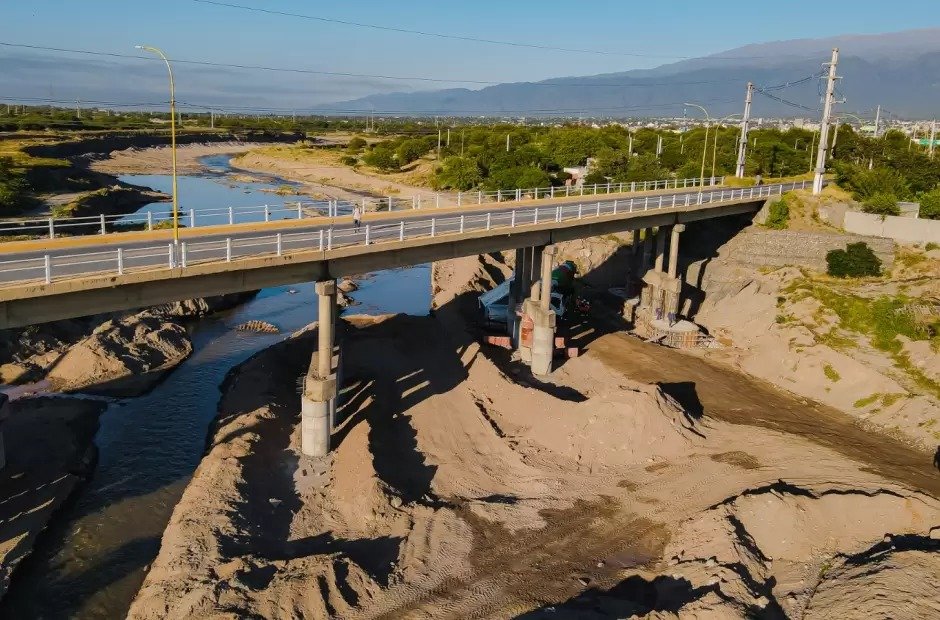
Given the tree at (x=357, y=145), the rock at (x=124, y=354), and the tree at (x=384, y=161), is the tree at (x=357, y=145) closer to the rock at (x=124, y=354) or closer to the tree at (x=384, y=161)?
the tree at (x=384, y=161)

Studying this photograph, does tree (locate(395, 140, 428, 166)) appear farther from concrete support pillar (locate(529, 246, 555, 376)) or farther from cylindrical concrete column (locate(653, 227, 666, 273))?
concrete support pillar (locate(529, 246, 555, 376))

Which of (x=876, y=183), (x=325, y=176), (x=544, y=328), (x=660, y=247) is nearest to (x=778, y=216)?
(x=876, y=183)

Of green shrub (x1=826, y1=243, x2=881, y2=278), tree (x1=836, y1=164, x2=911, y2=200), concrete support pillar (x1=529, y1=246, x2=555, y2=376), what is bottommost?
concrete support pillar (x1=529, y1=246, x2=555, y2=376)

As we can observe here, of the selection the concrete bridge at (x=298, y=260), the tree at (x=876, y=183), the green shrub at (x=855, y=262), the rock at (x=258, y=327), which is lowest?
the rock at (x=258, y=327)

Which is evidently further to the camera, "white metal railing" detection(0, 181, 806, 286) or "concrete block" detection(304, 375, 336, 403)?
"concrete block" detection(304, 375, 336, 403)

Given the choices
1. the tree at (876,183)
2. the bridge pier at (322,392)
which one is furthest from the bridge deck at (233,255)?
the tree at (876,183)

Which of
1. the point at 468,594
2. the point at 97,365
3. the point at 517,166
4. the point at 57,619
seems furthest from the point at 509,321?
the point at 517,166

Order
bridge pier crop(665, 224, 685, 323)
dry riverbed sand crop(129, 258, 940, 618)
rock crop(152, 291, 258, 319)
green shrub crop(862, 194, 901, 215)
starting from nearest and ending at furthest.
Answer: dry riverbed sand crop(129, 258, 940, 618)
rock crop(152, 291, 258, 319)
bridge pier crop(665, 224, 685, 323)
green shrub crop(862, 194, 901, 215)

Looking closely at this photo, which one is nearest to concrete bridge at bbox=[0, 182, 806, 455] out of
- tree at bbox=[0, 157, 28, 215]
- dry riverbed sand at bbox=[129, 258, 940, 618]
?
dry riverbed sand at bbox=[129, 258, 940, 618]

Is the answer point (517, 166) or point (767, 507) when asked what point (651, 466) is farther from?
point (517, 166)
